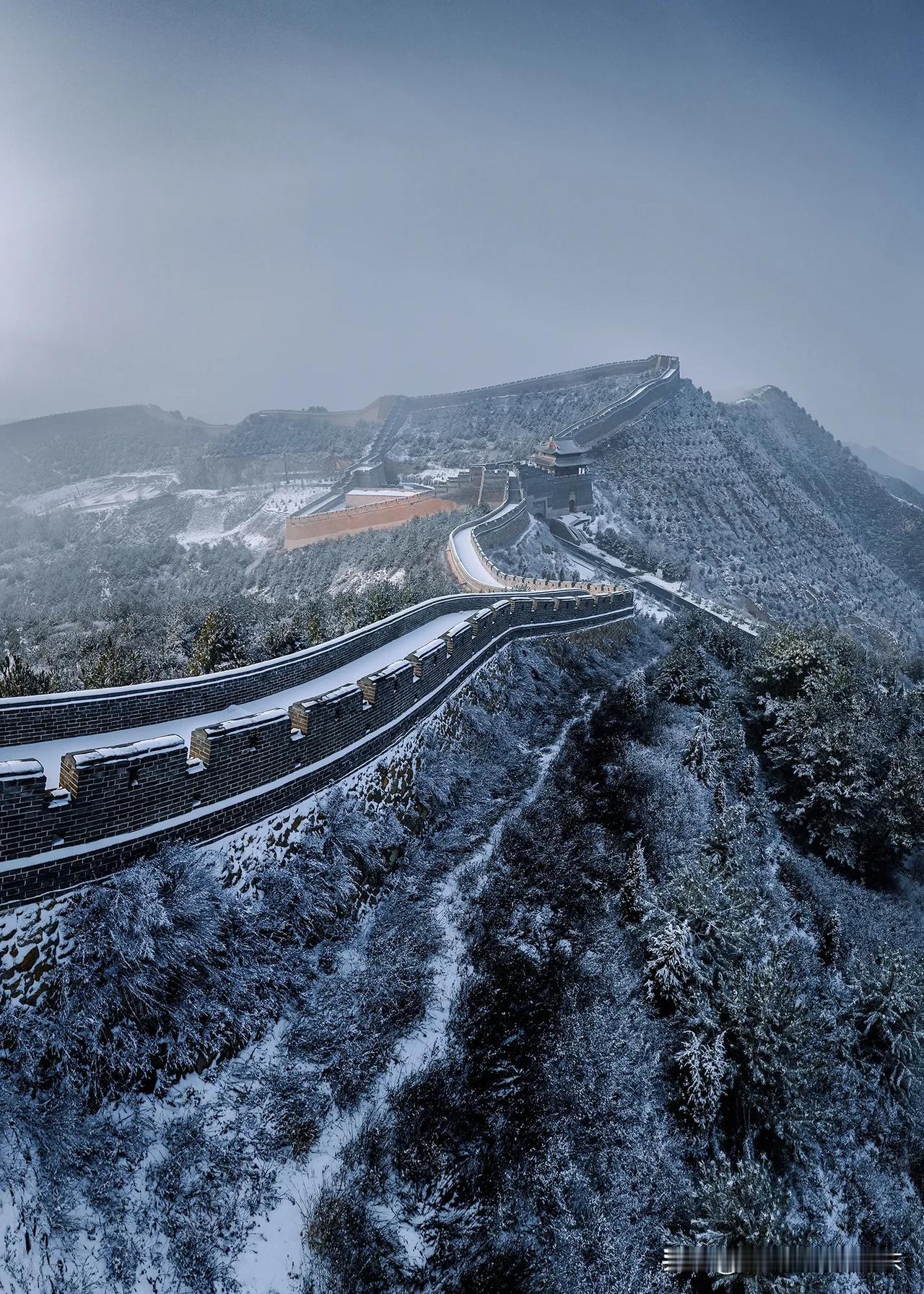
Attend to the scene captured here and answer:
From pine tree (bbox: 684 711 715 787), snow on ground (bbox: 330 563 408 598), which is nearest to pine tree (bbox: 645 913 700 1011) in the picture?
pine tree (bbox: 684 711 715 787)

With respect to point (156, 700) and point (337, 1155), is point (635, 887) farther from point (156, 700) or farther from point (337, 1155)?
point (156, 700)

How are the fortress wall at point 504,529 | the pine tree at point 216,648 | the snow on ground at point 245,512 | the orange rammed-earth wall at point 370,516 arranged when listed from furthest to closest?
the snow on ground at point 245,512
the orange rammed-earth wall at point 370,516
the fortress wall at point 504,529
the pine tree at point 216,648

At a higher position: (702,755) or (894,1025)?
(702,755)

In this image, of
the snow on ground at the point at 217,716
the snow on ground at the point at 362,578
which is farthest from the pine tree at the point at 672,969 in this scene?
the snow on ground at the point at 362,578

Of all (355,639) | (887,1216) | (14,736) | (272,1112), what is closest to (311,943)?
(272,1112)

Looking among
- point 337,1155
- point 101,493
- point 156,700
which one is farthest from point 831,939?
point 101,493

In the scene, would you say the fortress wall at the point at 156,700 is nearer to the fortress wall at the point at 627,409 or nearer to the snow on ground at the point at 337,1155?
the snow on ground at the point at 337,1155

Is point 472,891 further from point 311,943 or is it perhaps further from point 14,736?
point 14,736
